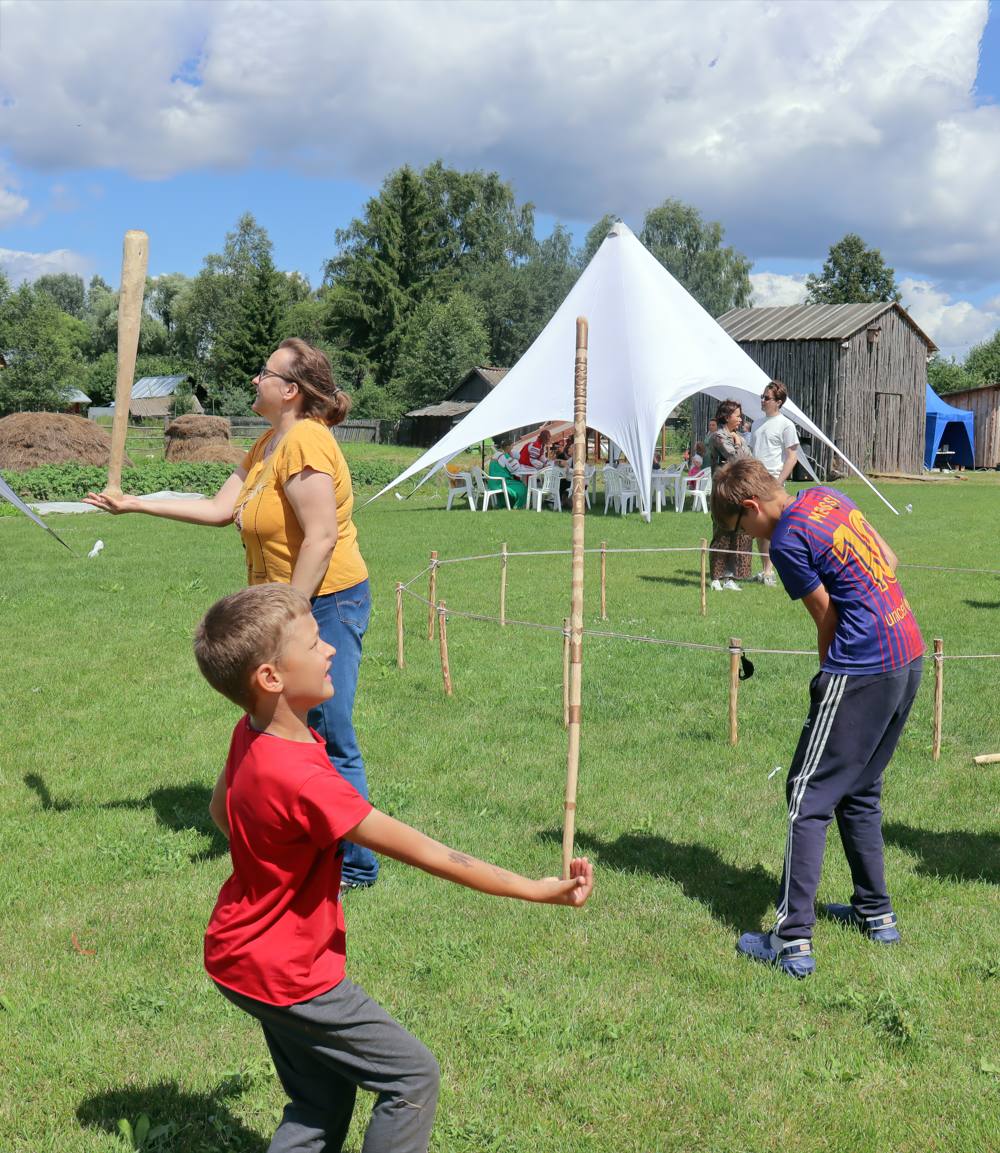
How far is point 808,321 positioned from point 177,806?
34473 millimetres

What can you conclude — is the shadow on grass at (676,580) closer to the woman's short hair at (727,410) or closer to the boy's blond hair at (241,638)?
the woman's short hair at (727,410)

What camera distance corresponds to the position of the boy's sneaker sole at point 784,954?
3.93 metres

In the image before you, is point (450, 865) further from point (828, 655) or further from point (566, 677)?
point (566, 677)

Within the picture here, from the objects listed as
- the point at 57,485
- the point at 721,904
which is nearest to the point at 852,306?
the point at 57,485

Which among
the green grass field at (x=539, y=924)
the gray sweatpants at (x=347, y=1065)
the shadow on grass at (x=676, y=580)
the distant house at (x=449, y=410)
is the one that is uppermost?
the distant house at (x=449, y=410)

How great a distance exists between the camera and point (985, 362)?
212ft

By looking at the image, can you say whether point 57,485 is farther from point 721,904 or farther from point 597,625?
point 721,904

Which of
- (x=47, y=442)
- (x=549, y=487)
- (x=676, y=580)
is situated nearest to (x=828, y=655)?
(x=676, y=580)

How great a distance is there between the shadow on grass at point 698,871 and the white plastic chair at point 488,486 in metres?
17.0

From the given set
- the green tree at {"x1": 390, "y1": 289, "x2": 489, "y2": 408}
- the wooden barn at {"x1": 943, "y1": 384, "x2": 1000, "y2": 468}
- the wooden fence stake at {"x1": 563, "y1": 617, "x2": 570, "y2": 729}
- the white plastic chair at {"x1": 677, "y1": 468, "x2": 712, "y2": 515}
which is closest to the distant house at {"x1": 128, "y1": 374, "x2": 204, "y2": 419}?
the green tree at {"x1": 390, "y1": 289, "x2": 489, "y2": 408}

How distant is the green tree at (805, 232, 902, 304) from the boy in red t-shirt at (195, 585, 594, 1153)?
71157 mm

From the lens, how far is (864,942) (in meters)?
4.17

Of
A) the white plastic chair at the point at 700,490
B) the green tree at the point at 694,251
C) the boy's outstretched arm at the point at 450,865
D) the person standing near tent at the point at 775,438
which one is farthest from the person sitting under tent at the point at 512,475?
the green tree at the point at 694,251

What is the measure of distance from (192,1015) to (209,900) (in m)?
0.91
